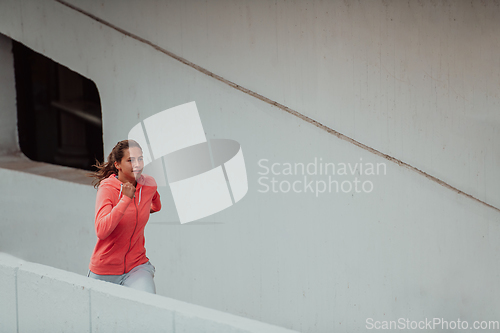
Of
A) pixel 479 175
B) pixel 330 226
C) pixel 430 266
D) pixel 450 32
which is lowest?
pixel 430 266

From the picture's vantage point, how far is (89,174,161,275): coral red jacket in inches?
102

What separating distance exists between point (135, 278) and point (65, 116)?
252 inches

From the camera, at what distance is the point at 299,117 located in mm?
3953

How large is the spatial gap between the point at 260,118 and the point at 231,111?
0.28 metres

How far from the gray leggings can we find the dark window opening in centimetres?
495

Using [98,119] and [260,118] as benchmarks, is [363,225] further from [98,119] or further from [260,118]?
[98,119]

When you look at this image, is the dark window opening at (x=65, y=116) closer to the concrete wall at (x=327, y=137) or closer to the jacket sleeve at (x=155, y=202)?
the concrete wall at (x=327, y=137)

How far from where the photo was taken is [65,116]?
27.5 ft

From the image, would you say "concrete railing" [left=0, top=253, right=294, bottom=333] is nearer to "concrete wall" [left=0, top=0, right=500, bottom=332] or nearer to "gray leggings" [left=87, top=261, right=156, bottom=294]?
"gray leggings" [left=87, top=261, right=156, bottom=294]

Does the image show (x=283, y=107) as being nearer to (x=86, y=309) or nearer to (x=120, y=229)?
(x=120, y=229)

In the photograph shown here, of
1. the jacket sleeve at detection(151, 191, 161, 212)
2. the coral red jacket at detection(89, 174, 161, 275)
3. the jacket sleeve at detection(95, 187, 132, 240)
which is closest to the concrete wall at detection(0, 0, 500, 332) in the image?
the jacket sleeve at detection(151, 191, 161, 212)

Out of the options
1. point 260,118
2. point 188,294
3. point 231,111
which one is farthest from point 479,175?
point 188,294

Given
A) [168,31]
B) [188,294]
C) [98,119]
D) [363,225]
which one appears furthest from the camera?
[98,119]

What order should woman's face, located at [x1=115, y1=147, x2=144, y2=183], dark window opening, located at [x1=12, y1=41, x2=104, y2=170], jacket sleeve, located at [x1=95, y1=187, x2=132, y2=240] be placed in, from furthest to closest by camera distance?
dark window opening, located at [x1=12, y1=41, x2=104, y2=170] → woman's face, located at [x1=115, y1=147, x2=144, y2=183] → jacket sleeve, located at [x1=95, y1=187, x2=132, y2=240]
